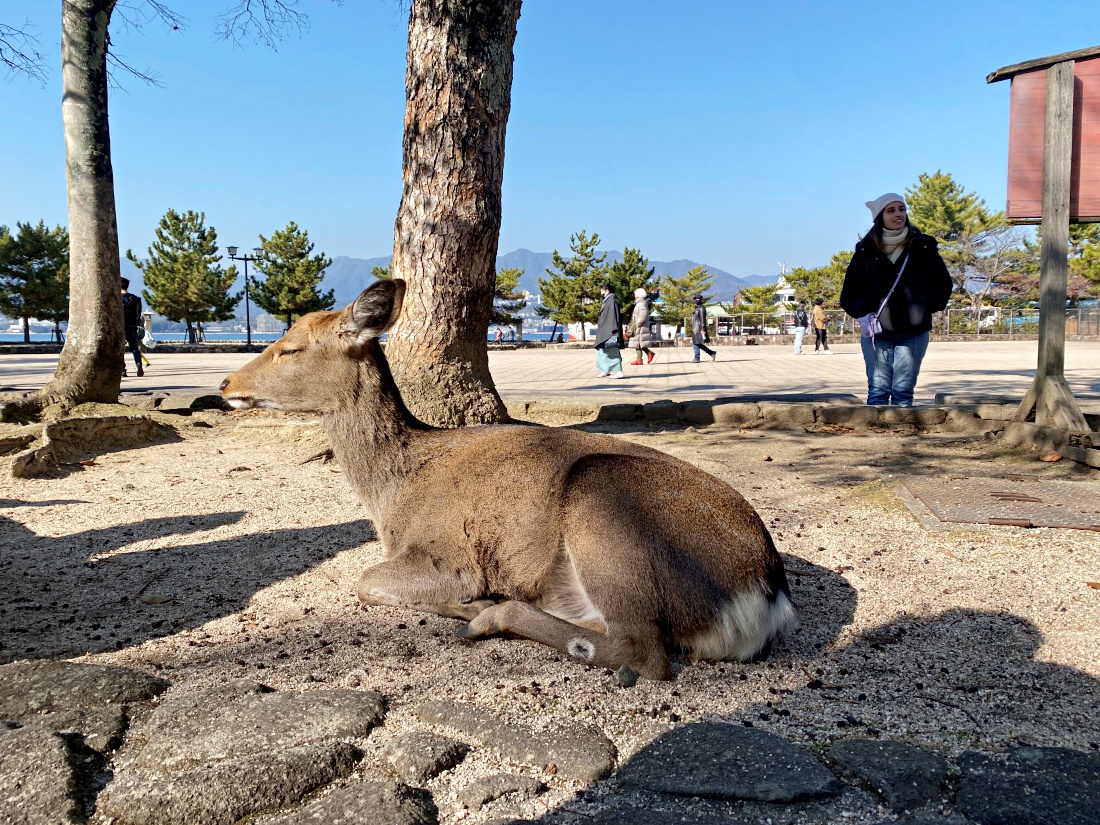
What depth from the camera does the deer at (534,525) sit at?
304 centimetres

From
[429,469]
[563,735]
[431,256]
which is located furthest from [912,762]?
[431,256]

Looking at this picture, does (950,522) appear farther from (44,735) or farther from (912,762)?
(44,735)

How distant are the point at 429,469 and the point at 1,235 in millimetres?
58987

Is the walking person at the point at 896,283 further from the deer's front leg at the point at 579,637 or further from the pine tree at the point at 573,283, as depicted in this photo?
the pine tree at the point at 573,283

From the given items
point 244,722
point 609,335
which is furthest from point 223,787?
point 609,335

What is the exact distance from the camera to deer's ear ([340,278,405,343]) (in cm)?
403

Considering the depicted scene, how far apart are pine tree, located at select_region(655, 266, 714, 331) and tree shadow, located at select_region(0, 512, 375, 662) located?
7435cm

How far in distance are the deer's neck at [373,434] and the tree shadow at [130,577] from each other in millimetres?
759

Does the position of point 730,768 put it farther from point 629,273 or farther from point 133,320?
point 629,273

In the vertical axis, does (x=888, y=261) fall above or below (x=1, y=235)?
below

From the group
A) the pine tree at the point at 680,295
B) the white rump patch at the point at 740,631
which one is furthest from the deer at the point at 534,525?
the pine tree at the point at 680,295

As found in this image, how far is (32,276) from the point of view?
50750mm

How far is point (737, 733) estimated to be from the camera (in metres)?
2.44

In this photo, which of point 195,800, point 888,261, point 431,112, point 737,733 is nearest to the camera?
point 195,800
